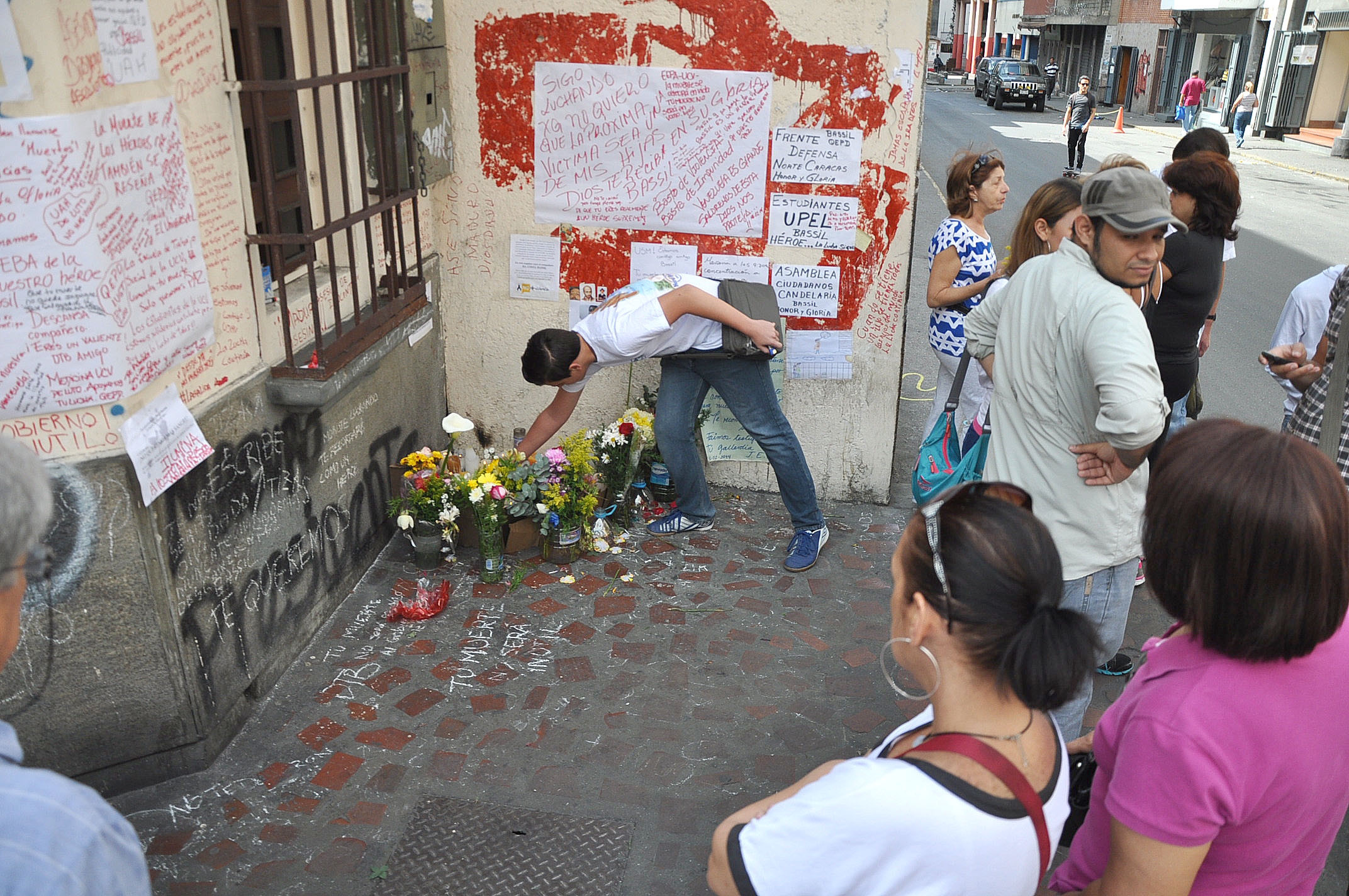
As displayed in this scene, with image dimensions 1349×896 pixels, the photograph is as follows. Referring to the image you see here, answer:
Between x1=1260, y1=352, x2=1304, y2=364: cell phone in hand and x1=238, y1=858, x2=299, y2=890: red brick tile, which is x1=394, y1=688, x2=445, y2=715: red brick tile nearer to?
x1=238, y1=858, x2=299, y2=890: red brick tile

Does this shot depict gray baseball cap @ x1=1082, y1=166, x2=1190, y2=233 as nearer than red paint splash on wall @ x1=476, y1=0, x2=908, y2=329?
Yes

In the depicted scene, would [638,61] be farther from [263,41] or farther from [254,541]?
[254,541]

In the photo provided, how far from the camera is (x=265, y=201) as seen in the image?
3.45 m

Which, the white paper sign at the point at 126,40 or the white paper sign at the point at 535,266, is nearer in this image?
the white paper sign at the point at 126,40

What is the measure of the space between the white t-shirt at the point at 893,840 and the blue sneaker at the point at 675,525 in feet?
11.7

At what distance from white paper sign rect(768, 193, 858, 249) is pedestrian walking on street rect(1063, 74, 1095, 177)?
47.8 feet

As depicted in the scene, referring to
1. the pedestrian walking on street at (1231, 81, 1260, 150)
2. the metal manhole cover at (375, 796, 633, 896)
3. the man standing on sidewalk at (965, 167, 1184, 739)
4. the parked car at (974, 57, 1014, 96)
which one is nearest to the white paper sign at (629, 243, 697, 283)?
the man standing on sidewalk at (965, 167, 1184, 739)

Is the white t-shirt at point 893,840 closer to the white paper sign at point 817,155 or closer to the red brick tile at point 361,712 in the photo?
the red brick tile at point 361,712

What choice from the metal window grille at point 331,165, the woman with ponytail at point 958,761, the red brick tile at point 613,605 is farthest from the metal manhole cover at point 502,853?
the metal window grille at point 331,165

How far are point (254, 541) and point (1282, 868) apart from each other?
124 inches

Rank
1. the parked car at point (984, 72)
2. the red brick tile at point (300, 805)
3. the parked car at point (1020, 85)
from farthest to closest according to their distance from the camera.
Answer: the parked car at point (984, 72)
the parked car at point (1020, 85)
the red brick tile at point (300, 805)

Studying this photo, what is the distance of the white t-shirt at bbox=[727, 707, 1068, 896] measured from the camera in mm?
1335

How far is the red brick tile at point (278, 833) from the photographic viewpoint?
2990 mm

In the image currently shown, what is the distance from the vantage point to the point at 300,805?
10.3 ft
